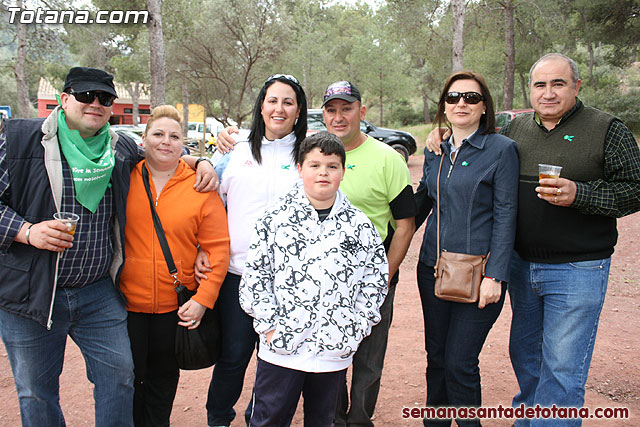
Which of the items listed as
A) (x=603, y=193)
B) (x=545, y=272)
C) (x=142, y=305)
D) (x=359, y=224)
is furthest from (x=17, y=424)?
(x=603, y=193)

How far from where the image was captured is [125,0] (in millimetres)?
17516

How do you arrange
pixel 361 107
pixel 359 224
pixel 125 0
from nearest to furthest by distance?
pixel 359 224 < pixel 361 107 < pixel 125 0

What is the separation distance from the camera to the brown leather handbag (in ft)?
8.86

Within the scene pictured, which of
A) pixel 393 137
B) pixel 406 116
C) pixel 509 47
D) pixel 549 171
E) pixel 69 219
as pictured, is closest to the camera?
pixel 69 219

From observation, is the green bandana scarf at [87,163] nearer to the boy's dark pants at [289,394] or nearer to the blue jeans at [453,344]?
the boy's dark pants at [289,394]

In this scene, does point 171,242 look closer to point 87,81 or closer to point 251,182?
point 251,182

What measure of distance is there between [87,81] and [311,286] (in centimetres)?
155

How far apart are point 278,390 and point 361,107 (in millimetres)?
1793

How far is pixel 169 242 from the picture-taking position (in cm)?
267

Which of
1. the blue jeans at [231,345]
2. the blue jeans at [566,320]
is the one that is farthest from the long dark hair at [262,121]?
the blue jeans at [566,320]

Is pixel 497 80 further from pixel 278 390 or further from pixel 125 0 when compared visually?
pixel 278 390

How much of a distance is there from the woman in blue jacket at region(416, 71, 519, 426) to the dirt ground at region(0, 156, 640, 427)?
91 cm

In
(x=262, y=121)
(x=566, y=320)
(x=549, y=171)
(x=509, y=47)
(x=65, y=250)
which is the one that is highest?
(x=509, y=47)

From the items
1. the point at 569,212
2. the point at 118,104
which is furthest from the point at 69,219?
the point at 118,104
